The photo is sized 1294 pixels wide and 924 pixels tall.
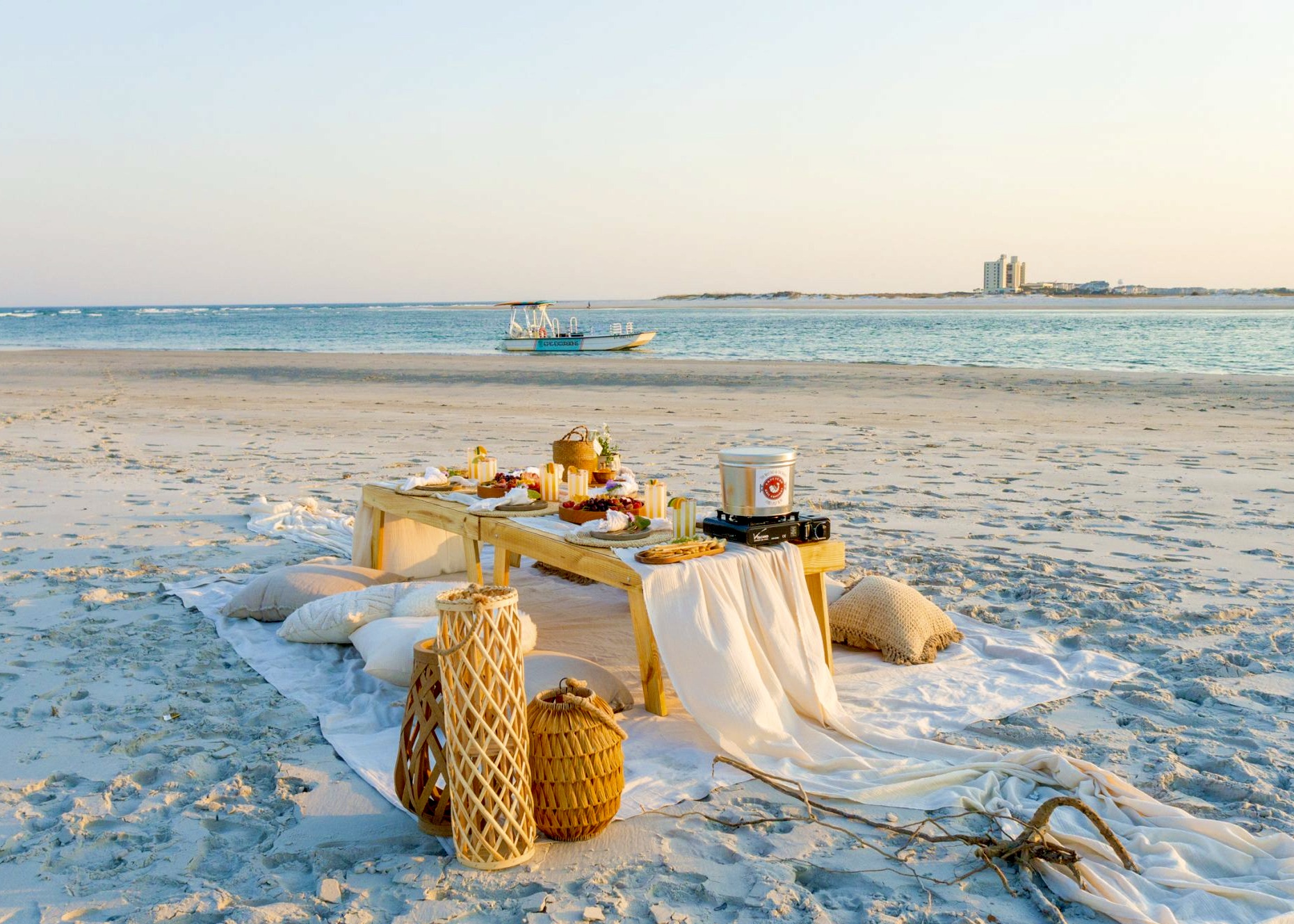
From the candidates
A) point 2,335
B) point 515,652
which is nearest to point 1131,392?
point 515,652

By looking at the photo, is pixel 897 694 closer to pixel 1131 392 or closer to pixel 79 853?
pixel 79 853

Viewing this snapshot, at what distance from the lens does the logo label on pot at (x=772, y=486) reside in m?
4.09

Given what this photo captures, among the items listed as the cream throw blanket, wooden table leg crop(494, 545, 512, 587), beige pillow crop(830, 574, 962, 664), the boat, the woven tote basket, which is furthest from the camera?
the boat

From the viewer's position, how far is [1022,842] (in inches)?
115

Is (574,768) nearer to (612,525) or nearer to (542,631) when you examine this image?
(612,525)

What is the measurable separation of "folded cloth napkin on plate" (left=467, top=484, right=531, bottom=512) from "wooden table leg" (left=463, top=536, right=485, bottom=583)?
24cm

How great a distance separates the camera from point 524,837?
9.66 feet

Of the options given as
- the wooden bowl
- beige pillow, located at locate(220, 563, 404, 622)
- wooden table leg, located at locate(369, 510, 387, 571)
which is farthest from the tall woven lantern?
wooden table leg, located at locate(369, 510, 387, 571)

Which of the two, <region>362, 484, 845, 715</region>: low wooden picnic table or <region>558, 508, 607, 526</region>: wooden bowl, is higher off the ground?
<region>558, 508, 607, 526</region>: wooden bowl

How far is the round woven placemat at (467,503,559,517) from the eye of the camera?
4.84 metres

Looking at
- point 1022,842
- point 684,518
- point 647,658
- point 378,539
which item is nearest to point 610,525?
point 684,518

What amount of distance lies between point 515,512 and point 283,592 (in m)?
1.43

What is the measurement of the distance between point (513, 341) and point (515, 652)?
33.9 metres

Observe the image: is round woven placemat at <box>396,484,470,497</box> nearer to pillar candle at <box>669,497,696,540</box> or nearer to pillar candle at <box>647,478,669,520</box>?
pillar candle at <box>647,478,669,520</box>
